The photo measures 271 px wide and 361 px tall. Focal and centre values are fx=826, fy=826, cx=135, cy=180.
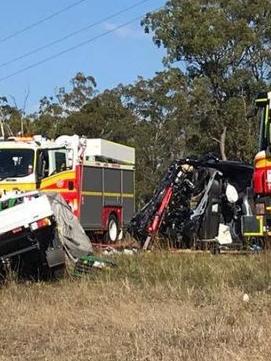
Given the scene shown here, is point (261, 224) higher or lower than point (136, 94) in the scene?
lower

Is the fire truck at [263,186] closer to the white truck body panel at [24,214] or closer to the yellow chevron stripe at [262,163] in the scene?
the yellow chevron stripe at [262,163]

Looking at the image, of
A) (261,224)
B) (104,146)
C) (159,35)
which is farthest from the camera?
(159,35)

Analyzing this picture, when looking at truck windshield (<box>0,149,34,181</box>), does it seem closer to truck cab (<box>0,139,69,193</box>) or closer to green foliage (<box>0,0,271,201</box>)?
→ truck cab (<box>0,139,69,193</box>)

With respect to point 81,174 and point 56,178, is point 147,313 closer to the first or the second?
point 56,178

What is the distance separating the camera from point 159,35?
1816 inches

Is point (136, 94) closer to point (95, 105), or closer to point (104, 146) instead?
point (95, 105)

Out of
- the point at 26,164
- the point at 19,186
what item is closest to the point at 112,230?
the point at 26,164

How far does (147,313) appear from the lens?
902 cm

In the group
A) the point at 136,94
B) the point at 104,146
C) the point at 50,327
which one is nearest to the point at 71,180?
the point at 104,146

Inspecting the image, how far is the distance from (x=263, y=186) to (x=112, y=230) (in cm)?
928

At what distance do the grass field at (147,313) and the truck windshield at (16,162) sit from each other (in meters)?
7.08

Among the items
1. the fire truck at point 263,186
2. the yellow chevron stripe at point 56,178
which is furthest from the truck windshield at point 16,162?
the fire truck at point 263,186

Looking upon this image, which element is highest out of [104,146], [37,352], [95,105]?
[95,105]

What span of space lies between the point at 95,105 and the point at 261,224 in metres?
43.9
